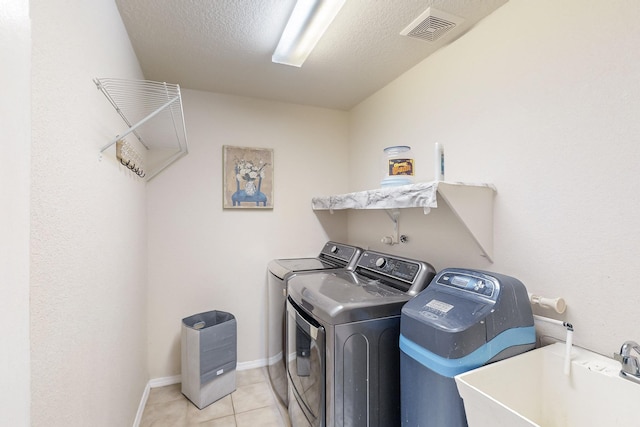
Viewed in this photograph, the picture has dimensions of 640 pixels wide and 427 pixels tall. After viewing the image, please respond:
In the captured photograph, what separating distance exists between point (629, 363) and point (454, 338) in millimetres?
550

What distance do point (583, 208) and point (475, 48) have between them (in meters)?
1.04

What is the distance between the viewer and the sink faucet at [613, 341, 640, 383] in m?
0.96

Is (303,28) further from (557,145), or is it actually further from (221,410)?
(221,410)

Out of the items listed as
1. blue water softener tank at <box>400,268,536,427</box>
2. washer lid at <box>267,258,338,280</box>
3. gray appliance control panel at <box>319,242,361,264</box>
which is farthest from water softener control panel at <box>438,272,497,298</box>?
washer lid at <box>267,258,338,280</box>

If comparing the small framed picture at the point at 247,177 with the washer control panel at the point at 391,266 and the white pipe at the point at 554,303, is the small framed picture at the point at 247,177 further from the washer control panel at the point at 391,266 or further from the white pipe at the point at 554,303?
the white pipe at the point at 554,303

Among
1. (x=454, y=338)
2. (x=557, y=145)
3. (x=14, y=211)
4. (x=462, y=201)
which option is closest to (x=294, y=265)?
(x=462, y=201)

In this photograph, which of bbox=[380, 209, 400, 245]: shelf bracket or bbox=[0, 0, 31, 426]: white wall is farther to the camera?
bbox=[380, 209, 400, 245]: shelf bracket

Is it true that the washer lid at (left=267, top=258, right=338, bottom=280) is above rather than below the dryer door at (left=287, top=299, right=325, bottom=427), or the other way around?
above

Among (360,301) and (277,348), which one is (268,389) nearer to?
(277,348)

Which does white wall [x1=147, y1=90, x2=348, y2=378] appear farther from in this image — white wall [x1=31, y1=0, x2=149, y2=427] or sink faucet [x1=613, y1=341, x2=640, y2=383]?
sink faucet [x1=613, y1=341, x2=640, y2=383]

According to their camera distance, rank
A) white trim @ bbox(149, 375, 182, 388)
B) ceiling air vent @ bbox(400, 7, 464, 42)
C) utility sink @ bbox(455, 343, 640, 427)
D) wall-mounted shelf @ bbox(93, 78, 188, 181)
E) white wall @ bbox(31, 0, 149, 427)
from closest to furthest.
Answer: white wall @ bbox(31, 0, 149, 427) → utility sink @ bbox(455, 343, 640, 427) → wall-mounted shelf @ bbox(93, 78, 188, 181) → ceiling air vent @ bbox(400, 7, 464, 42) → white trim @ bbox(149, 375, 182, 388)

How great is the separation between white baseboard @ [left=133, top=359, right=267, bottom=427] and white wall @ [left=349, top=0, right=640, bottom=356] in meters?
1.90

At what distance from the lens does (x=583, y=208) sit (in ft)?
3.92

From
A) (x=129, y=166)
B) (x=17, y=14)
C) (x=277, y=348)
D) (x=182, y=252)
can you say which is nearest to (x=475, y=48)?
(x=17, y=14)
